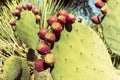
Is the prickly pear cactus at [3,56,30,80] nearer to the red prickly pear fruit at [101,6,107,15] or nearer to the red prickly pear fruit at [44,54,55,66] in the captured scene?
the red prickly pear fruit at [44,54,55,66]

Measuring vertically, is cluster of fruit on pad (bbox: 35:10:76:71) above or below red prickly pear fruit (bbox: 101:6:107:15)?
below

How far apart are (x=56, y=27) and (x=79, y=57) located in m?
0.17

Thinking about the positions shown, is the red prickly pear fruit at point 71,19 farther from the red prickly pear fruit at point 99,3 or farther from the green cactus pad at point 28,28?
the green cactus pad at point 28,28

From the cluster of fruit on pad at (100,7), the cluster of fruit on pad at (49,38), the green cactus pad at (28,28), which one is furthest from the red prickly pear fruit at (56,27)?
the green cactus pad at (28,28)

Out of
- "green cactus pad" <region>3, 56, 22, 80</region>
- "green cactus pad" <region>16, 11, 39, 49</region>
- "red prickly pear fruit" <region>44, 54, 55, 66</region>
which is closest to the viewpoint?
"red prickly pear fruit" <region>44, 54, 55, 66</region>

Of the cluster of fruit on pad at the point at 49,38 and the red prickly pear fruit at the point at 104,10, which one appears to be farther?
the red prickly pear fruit at the point at 104,10

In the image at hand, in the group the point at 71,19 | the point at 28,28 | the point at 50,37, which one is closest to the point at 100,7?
the point at 71,19

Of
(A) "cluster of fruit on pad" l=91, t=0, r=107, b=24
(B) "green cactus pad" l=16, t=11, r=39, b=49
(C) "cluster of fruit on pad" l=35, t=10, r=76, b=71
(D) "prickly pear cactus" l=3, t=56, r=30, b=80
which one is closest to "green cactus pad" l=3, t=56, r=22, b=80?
(D) "prickly pear cactus" l=3, t=56, r=30, b=80

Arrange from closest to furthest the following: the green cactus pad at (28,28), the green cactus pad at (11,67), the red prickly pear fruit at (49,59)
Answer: the red prickly pear fruit at (49,59) < the green cactus pad at (11,67) < the green cactus pad at (28,28)

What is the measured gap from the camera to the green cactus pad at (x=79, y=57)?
143 cm

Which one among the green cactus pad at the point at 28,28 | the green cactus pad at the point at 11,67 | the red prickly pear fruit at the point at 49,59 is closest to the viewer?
the red prickly pear fruit at the point at 49,59

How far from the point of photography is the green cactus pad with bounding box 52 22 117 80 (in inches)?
56.1

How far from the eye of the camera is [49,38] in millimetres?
1347

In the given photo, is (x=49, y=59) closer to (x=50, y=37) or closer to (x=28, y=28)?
(x=50, y=37)
